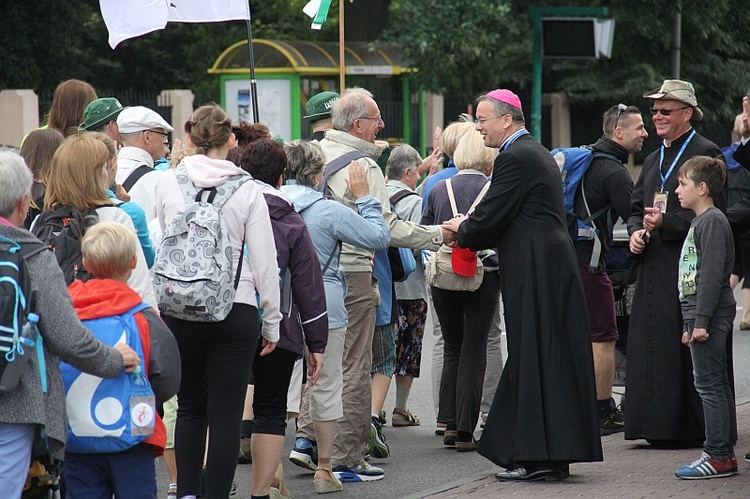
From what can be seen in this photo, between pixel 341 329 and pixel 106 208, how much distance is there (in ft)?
5.98

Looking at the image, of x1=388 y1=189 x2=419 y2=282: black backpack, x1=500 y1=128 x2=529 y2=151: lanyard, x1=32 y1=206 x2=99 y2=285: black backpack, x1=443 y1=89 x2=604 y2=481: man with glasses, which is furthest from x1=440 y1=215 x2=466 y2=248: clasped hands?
x1=32 y1=206 x2=99 y2=285: black backpack

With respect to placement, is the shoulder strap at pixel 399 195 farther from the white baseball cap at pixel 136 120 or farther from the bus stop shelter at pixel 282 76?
the bus stop shelter at pixel 282 76

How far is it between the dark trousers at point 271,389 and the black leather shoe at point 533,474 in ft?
4.84

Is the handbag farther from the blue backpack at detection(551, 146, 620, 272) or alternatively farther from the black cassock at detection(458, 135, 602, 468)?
the blue backpack at detection(551, 146, 620, 272)

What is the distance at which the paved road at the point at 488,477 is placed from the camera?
619cm

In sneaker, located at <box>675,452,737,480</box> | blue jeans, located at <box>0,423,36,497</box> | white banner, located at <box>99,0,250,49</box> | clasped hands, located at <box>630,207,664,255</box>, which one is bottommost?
sneaker, located at <box>675,452,737,480</box>

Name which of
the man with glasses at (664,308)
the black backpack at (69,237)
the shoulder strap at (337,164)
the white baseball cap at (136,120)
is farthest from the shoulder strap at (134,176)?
the man with glasses at (664,308)

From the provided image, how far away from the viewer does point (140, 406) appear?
14.4 feet

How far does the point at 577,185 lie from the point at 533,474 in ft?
7.59

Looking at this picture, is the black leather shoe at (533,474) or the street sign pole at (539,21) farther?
the street sign pole at (539,21)

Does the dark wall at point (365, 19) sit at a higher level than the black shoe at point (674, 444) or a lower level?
higher

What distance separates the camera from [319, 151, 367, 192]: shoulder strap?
22.0ft

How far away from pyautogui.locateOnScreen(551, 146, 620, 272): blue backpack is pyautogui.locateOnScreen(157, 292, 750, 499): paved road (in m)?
1.38

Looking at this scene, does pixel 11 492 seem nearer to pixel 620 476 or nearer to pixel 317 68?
→ pixel 620 476
